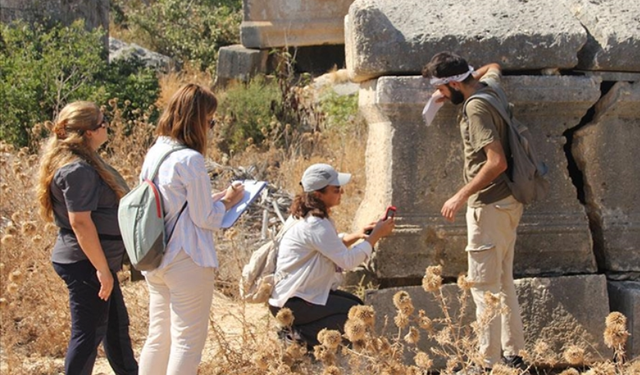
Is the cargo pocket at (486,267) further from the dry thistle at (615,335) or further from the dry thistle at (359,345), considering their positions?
the dry thistle at (615,335)

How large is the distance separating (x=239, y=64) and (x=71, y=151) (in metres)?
8.90

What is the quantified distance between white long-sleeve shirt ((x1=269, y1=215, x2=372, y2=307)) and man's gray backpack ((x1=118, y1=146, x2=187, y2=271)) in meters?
0.90

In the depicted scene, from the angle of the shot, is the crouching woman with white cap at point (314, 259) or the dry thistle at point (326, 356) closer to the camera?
the dry thistle at point (326, 356)

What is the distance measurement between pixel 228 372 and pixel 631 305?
84.7 inches

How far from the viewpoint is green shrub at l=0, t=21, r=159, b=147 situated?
920 centimetres

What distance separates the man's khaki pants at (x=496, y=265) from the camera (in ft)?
14.8

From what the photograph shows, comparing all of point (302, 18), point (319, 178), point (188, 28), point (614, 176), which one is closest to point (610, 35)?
point (614, 176)

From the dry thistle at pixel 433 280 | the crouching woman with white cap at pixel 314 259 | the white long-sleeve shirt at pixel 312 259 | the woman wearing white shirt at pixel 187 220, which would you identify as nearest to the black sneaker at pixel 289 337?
the crouching woman with white cap at pixel 314 259

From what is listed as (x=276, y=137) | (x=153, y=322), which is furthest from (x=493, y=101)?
(x=276, y=137)

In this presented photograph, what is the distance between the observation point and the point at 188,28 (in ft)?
52.7

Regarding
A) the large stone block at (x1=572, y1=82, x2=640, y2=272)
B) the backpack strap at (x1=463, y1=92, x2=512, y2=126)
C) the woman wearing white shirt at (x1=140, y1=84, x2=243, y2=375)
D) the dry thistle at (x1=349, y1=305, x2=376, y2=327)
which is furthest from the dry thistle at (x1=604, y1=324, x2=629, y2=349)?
the large stone block at (x1=572, y1=82, x2=640, y2=272)

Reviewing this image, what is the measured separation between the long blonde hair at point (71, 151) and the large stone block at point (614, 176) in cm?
252

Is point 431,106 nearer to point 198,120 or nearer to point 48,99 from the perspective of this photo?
point 198,120

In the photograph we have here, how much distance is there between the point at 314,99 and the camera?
1116 centimetres
